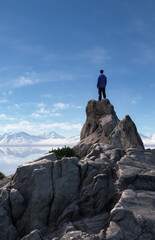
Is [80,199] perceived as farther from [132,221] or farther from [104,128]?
[104,128]

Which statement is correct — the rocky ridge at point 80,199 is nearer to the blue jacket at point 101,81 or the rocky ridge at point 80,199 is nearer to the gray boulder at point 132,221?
the gray boulder at point 132,221

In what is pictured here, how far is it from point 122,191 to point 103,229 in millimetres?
2481

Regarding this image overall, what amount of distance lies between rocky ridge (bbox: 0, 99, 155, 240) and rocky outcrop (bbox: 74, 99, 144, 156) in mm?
9781

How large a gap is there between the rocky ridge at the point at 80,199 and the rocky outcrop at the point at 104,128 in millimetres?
9781

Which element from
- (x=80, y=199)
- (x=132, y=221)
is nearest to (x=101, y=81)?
(x=80, y=199)

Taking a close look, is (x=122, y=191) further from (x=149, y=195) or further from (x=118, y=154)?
(x=118, y=154)

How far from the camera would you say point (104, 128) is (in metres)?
32.8

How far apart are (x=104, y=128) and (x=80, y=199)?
67.7 feet

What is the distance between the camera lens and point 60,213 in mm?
12484

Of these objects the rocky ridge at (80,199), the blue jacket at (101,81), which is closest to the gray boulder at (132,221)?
the rocky ridge at (80,199)

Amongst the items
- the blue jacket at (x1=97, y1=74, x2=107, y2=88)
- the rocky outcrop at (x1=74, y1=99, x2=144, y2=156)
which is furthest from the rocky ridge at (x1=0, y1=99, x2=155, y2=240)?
the blue jacket at (x1=97, y1=74, x2=107, y2=88)

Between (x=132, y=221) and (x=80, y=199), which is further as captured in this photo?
(x=80, y=199)

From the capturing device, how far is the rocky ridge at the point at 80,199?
10.1 meters

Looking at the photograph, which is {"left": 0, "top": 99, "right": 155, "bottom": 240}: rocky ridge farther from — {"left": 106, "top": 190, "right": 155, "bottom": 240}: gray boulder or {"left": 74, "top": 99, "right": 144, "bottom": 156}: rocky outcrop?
{"left": 74, "top": 99, "right": 144, "bottom": 156}: rocky outcrop
